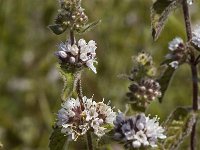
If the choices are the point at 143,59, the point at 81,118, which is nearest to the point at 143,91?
the point at 143,59

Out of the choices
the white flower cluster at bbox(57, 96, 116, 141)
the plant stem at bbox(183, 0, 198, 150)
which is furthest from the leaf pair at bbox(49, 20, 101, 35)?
the plant stem at bbox(183, 0, 198, 150)

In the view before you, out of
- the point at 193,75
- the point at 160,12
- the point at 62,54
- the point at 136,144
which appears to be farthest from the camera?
the point at 193,75

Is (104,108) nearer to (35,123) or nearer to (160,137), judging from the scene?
(160,137)

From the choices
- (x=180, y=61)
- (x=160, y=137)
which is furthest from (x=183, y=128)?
(x=160, y=137)

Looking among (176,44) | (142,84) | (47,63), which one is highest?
(47,63)

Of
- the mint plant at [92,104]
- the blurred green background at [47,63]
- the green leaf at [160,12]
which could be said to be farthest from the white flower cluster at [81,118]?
the blurred green background at [47,63]

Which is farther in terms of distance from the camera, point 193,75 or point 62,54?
point 193,75

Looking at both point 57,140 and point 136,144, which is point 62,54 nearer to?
point 57,140
